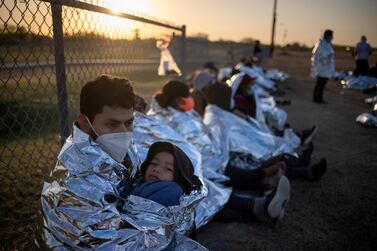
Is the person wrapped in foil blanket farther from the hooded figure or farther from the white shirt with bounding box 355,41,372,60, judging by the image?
the white shirt with bounding box 355,41,372,60

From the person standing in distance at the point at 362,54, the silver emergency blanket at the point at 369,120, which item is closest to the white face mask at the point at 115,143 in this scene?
the silver emergency blanket at the point at 369,120

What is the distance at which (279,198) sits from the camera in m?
2.78

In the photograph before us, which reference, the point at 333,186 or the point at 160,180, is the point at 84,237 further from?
the point at 333,186

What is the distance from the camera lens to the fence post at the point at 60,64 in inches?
88.4

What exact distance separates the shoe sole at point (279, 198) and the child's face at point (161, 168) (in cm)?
104

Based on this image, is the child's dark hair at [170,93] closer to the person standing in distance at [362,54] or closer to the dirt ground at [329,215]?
the dirt ground at [329,215]

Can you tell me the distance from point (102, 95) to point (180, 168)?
81 cm

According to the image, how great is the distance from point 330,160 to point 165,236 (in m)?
3.69

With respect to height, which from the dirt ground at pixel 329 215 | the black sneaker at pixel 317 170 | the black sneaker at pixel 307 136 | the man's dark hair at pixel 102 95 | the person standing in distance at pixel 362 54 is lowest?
the dirt ground at pixel 329 215

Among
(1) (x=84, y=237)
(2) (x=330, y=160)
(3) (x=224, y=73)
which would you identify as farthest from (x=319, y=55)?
(1) (x=84, y=237)

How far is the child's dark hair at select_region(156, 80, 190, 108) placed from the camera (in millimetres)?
3735

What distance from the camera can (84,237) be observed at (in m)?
1.50

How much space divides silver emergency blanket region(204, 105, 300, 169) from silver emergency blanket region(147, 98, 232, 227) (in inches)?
10.9

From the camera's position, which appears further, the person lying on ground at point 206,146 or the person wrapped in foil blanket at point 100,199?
the person lying on ground at point 206,146
